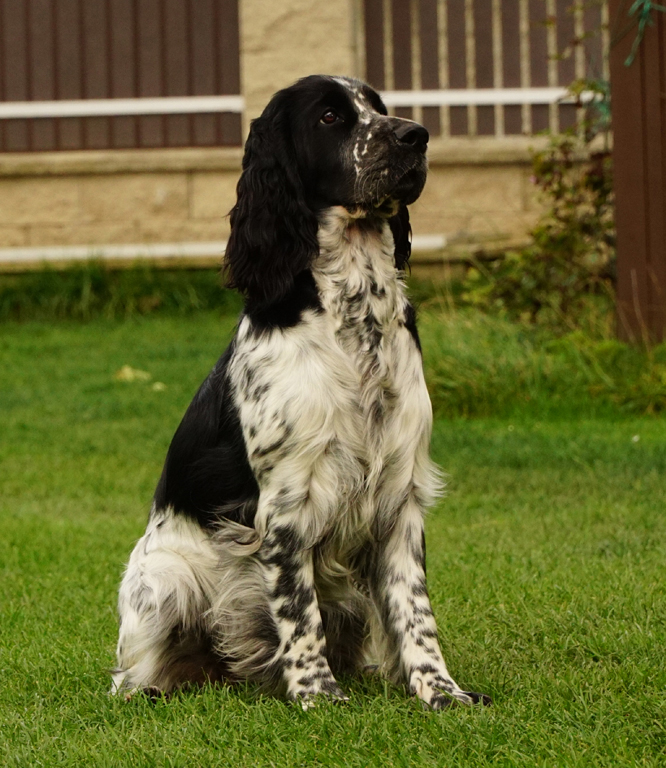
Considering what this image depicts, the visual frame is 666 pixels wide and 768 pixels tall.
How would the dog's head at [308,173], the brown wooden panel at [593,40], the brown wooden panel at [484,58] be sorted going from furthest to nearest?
the brown wooden panel at [484,58]
the brown wooden panel at [593,40]
the dog's head at [308,173]

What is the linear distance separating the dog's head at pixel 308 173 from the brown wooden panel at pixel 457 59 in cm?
811

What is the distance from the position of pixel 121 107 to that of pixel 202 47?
0.94 m

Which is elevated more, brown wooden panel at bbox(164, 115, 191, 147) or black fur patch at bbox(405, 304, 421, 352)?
brown wooden panel at bbox(164, 115, 191, 147)

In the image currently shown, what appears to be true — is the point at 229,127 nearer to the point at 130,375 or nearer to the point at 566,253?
the point at 130,375

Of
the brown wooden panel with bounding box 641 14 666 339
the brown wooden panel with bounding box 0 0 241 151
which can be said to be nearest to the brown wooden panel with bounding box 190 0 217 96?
the brown wooden panel with bounding box 0 0 241 151

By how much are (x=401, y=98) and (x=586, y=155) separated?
2.10 metres

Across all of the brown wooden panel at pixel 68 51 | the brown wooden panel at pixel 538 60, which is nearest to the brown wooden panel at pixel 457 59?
the brown wooden panel at pixel 538 60

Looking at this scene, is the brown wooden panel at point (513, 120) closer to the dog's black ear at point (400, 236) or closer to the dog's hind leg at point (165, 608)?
the dog's black ear at point (400, 236)

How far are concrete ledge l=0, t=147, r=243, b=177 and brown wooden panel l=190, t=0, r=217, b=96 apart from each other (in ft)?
1.97

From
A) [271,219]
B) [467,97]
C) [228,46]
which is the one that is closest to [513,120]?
[467,97]

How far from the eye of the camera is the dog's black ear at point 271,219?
3.36 metres

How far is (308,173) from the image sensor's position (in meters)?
3.47

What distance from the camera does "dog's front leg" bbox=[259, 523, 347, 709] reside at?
3.26m

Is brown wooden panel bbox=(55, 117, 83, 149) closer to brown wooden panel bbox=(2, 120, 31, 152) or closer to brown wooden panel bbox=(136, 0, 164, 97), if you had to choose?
brown wooden panel bbox=(2, 120, 31, 152)
